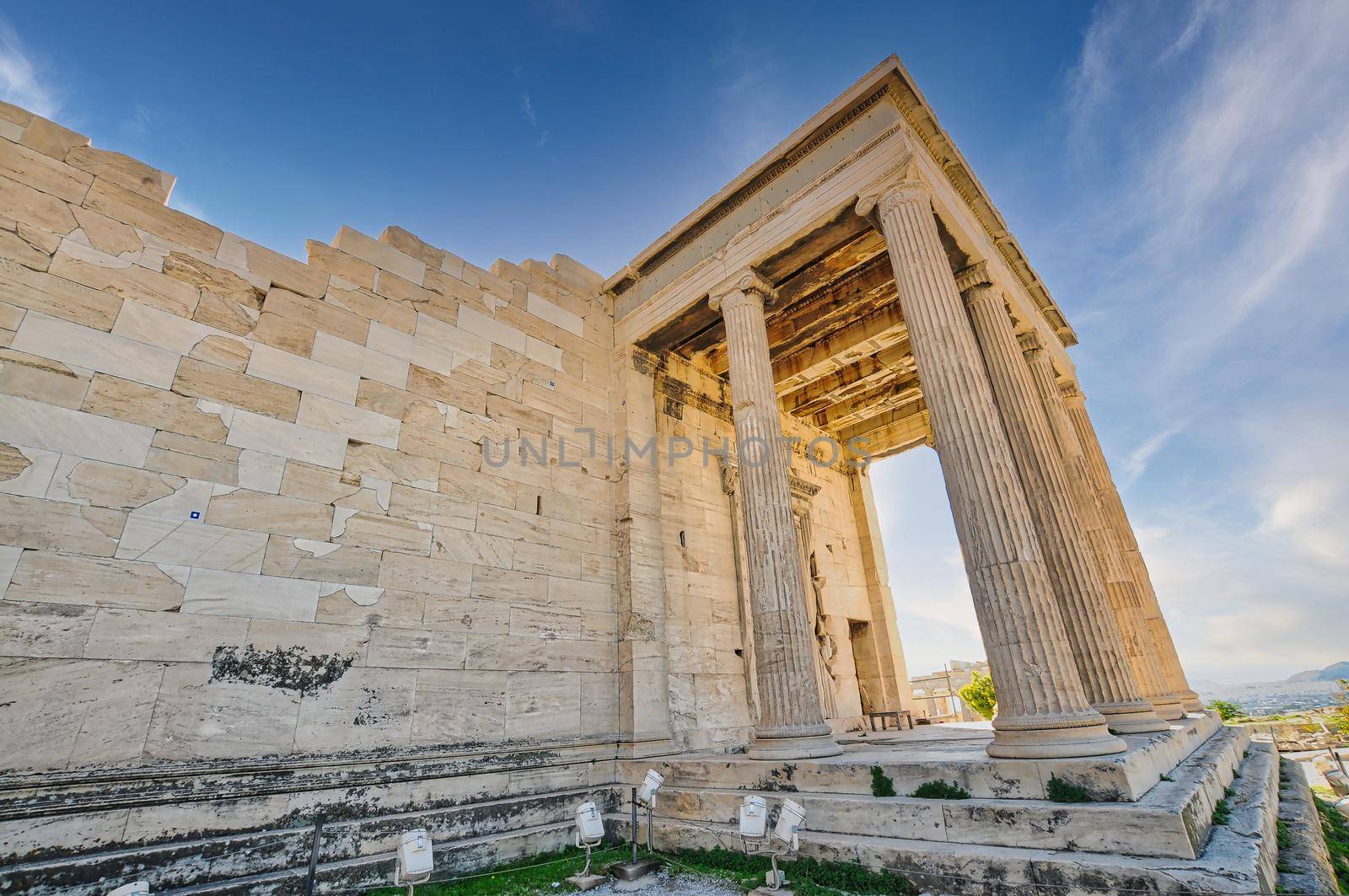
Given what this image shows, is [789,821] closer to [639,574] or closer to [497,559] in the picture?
[497,559]

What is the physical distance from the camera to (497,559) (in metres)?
8.43

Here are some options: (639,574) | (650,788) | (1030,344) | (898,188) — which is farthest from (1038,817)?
(1030,344)

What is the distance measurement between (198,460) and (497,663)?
428cm

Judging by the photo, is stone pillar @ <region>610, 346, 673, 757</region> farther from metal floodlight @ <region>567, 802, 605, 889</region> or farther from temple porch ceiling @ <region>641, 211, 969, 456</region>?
metal floodlight @ <region>567, 802, 605, 889</region>

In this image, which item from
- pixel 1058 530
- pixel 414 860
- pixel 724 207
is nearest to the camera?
pixel 414 860

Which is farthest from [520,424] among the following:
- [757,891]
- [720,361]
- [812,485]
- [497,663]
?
[812,485]

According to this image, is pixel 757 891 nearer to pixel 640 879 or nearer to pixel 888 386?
pixel 640 879

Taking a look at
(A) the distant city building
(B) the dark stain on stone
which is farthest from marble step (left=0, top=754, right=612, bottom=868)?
(A) the distant city building

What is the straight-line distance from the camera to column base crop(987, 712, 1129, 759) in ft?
17.6

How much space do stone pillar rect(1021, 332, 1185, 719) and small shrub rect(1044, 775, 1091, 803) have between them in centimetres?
615

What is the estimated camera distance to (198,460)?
6.35 meters

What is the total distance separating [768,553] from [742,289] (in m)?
4.68

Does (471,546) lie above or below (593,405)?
below

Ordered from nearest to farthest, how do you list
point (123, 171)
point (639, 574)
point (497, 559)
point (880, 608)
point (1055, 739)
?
1. point (1055, 739)
2. point (123, 171)
3. point (497, 559)
4. point (639, 574)
5. point (880, 608)
